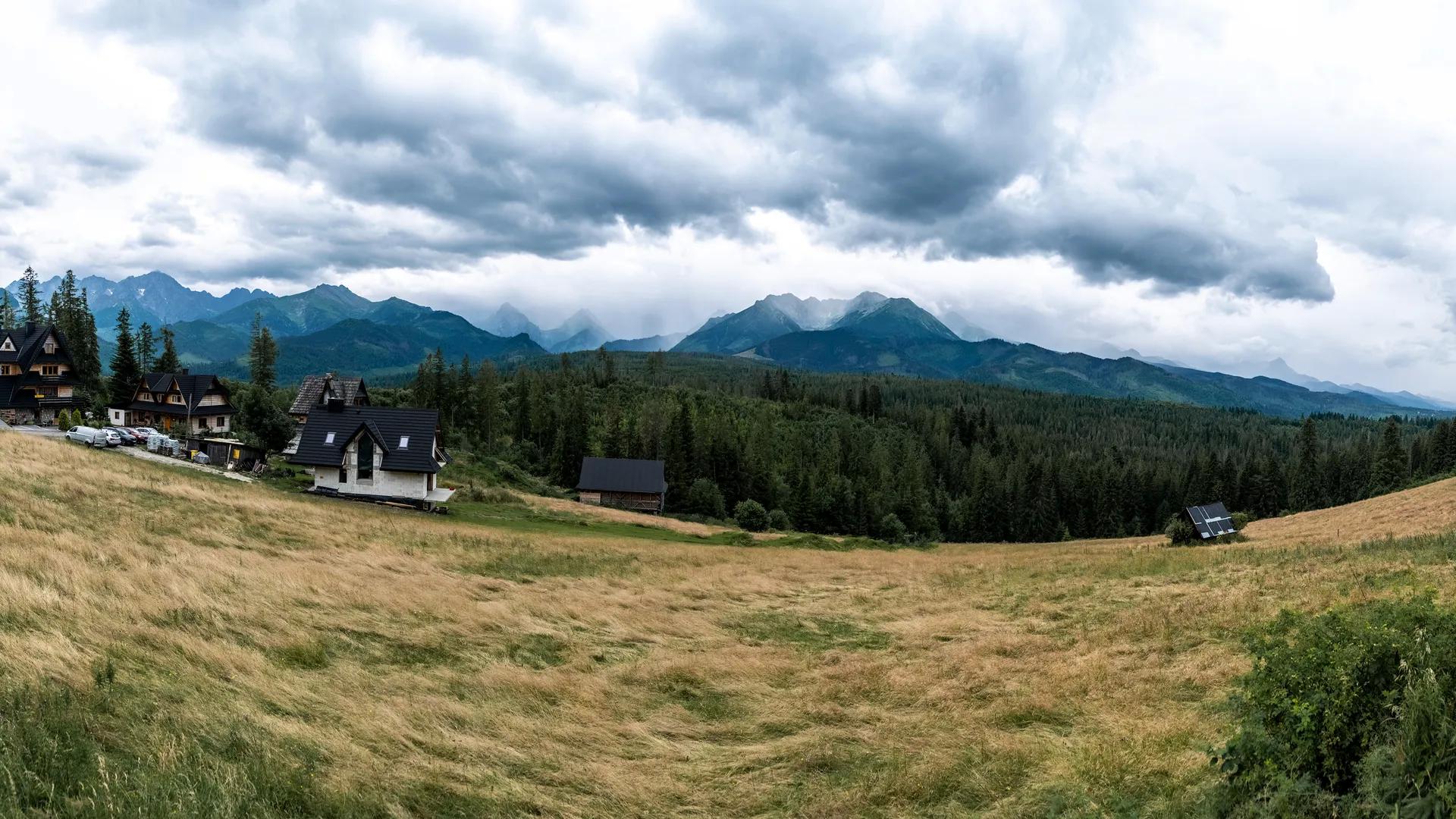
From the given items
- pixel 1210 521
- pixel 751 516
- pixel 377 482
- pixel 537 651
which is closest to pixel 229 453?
pixel 377 482

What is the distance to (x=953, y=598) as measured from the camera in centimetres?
2377

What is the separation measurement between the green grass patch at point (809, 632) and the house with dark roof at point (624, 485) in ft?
225

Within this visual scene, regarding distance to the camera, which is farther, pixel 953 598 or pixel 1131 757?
pixel 953 598

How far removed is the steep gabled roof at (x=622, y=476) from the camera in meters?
89.1

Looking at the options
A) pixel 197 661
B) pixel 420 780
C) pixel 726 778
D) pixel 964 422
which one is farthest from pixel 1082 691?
pixel 964 422

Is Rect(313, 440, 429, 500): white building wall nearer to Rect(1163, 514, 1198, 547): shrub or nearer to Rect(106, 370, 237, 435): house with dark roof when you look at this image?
Rect(106, 370, 237, 435): house with dark roof

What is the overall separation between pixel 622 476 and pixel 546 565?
6341 centimetres

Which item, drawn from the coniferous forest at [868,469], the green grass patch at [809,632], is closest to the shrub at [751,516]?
the coniferous forest at [868,469]

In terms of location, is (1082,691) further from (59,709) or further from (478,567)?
(478,567)

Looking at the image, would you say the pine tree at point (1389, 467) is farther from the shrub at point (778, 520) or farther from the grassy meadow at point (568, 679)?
the grassy meadow at point (568, 679)

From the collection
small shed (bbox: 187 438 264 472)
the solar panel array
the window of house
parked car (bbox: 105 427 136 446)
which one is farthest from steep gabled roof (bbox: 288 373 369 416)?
the solar panel array

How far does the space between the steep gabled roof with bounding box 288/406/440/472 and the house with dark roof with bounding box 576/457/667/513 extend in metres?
39.4

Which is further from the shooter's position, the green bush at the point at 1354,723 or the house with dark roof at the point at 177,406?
the house with dark roof at the point at 177,406

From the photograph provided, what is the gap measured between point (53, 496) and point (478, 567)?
12704 mm
